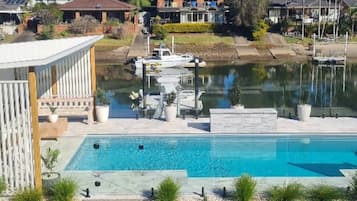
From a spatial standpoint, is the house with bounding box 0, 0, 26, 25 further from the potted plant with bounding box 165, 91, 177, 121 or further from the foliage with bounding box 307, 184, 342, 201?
the foliage with bounding box 307, 184, 342, 201

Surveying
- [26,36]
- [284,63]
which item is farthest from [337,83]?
[26,36]

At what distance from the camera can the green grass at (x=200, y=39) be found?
45.7 metres

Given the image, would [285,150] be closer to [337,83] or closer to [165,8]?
[337,83]

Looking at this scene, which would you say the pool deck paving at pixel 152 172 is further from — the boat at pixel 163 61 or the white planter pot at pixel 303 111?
the boat at pixel 163 61

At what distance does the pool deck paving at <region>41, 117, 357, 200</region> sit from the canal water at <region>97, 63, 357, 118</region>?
5.35 feet

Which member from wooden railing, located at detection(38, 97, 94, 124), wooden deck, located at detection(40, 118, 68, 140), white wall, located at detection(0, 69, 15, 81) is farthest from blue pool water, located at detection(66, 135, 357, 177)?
white wall, located at detection(0, 69, 15, 81)

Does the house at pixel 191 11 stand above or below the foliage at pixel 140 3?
below

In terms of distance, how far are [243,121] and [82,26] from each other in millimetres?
36117

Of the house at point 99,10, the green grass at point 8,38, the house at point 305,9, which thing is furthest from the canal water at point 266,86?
the house at point 305,9

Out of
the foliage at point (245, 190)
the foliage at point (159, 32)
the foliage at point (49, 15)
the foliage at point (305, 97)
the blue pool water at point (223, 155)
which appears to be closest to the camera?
the foliage at point (245, 190)

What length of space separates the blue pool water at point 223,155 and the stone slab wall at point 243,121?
26 cm

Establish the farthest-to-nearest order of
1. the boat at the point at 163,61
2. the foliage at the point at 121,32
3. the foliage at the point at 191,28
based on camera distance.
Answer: the foliage at the point at 191,28, the foliage at the point at 121,32, the boat at the point at 163,61

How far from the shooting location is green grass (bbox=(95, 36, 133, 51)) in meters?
44.3

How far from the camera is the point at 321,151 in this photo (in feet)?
43.0
